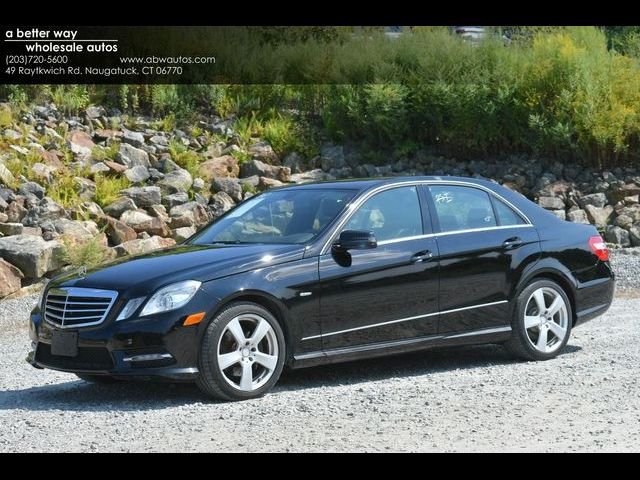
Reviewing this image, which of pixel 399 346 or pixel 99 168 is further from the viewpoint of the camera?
pixel 99 168

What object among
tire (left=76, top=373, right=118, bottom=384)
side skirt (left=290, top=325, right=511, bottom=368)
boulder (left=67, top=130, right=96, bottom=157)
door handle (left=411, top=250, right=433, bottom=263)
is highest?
boulder (left=67, top=130, right=96, bottom=157)

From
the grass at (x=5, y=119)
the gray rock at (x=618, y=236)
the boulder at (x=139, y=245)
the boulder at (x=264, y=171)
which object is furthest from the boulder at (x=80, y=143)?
the gray rock at (x=618, y=236)

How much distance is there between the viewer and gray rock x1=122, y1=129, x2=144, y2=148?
64.6 feet

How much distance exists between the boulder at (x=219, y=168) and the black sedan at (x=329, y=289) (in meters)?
9.73

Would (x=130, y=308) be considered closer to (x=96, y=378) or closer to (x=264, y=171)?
(x=96, y=378)

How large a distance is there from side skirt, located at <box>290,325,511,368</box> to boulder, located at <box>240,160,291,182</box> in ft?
35.5

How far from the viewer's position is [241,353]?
7.95 metres

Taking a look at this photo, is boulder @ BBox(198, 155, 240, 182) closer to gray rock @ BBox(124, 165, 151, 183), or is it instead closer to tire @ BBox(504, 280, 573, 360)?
gray rock @ BBox(124, 165, 151, 183)

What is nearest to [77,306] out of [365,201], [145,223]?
[365,201]

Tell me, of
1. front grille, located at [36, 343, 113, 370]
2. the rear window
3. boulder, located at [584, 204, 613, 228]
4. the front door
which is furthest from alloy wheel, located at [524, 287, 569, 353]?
boulder, located at [584, 204, 613, 228]

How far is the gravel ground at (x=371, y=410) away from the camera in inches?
255

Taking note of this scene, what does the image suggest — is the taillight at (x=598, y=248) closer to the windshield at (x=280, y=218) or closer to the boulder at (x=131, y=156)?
the windshield at (x=280, y=218)

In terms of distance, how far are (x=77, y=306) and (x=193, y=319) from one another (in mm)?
962

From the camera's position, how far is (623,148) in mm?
20188
